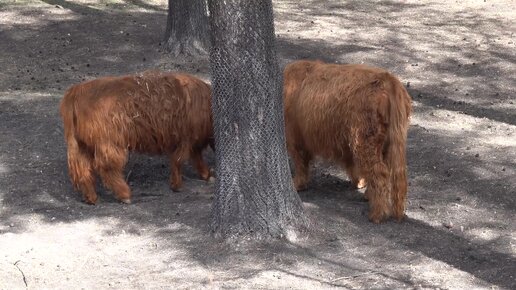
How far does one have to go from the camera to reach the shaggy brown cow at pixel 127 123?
29.1ft

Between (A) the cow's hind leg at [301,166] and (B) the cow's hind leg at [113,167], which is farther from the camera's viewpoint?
(A) the cow's hind leg at [301,166]

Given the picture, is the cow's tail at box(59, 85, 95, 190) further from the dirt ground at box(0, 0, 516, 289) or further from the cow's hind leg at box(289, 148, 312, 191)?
the cow's hind leg at box(289, 148, 312, 191)

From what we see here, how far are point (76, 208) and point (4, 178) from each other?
3.89ft

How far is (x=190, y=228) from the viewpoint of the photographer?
829cm

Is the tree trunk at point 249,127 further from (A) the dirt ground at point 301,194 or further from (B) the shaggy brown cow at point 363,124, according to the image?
(B) the shaggy brown cow at point 363,124

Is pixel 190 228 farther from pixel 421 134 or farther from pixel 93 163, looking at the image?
pixel 421 134

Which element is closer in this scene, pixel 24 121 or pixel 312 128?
pixel 312 128

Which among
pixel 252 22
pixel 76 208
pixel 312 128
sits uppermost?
pixel 252 22

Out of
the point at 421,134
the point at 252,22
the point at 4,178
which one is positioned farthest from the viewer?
the point at 421,134

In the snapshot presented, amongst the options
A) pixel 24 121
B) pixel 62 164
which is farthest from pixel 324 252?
pixel 24 121

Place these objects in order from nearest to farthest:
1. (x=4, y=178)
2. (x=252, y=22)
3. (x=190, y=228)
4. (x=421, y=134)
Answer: (x=252, y=22)
(x=190, y=228)
(x=4, y=178)
(x=421, y=134)

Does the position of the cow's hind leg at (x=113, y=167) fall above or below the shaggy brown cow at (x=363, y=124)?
below

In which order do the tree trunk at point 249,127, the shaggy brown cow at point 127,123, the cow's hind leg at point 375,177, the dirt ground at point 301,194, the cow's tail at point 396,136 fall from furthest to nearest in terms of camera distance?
the shaggy brown cow at point 127,123 → the cow's hind leg at point 375,177 → the cow's tail at point 396,136 → the tree trunk at point 249,127 → the dirt ground at point 301,194

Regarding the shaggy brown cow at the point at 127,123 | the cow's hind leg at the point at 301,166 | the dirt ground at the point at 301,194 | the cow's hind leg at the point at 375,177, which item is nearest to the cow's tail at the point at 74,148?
the shaggy brown cow at the point at 127,123
